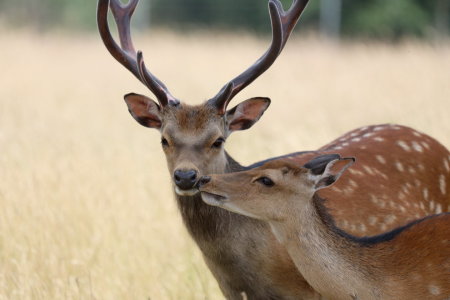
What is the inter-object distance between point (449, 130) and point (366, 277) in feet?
13.9

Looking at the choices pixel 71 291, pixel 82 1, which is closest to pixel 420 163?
pixel 71 291

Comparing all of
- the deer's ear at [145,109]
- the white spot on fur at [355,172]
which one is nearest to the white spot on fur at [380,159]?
the white spot on fur at [355,172]

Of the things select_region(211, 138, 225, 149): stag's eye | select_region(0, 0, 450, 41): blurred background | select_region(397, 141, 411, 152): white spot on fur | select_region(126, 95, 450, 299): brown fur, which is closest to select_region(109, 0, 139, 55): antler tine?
select_region(126, 95, 450, 299): brown fur

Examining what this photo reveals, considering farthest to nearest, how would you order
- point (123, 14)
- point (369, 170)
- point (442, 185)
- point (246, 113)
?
point (123, 14)
point (442, 185)
point (369, 170)
point (246, 113)

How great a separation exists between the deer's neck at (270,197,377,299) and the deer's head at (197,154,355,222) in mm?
59

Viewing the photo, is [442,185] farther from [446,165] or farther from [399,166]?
[399,166]

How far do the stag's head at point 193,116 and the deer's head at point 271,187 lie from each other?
365 mm

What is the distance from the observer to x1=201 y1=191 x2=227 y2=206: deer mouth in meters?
3.76

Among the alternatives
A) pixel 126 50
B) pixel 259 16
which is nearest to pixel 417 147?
pixel 126 50

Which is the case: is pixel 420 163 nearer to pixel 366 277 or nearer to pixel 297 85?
pixel 366 277

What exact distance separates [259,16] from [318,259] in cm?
2207

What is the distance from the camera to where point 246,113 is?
4762 millimetres

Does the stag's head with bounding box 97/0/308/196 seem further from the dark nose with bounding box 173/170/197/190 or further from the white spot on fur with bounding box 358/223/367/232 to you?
the white spot on fur with bounding box 358/223/367/232

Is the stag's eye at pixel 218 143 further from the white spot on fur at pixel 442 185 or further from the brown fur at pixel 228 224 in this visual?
the white spot on fur at pixel 442 185
